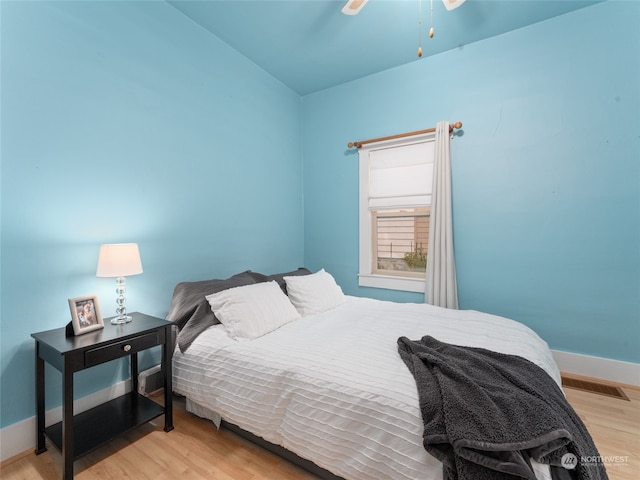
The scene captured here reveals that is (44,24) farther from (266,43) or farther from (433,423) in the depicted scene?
(433,423)

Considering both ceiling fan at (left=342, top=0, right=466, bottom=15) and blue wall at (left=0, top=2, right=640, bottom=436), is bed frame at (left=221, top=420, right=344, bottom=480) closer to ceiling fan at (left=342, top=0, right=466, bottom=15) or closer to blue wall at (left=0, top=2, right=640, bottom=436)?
blue wall at (left=0, top=2, right=640, bottom=436)

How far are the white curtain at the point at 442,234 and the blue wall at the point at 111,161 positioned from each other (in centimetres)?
185

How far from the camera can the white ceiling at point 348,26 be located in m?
2.33

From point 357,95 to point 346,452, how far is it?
11.3 ft

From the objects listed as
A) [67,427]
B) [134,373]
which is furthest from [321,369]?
[134,373]

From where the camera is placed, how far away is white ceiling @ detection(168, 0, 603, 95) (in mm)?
2330

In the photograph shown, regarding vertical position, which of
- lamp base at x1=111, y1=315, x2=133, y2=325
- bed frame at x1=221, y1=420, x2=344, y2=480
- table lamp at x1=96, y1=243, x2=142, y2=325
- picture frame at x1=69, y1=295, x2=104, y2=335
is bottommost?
bed frame at x1=221, y1=420, x2=344, y2=480

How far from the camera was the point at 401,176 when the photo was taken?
322 cm

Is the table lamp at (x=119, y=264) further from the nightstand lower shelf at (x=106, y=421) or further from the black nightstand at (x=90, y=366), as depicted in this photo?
the nightstand lower shelf at (x=106, y=421)

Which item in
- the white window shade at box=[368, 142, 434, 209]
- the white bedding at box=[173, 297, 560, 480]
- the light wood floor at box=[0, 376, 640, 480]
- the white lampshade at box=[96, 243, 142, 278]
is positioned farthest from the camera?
the white window shade at box=[368, 142, 434, 209]

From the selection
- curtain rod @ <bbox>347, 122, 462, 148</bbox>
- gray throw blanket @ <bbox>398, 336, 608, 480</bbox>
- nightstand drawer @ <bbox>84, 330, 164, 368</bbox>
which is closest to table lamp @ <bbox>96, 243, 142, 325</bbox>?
nightstand drawer @ <bbox>84, 330, 164, 368</bbox>

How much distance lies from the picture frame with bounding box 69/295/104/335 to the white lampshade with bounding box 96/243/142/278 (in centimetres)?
16

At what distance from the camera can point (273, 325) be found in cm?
205

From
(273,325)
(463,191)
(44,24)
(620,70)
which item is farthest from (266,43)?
(620,70)
